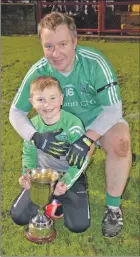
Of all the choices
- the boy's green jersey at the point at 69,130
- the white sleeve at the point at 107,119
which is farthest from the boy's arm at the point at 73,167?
the white sleeve at the point at 107,119

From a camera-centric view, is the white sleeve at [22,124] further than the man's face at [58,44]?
Yes

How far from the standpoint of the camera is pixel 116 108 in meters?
3.24

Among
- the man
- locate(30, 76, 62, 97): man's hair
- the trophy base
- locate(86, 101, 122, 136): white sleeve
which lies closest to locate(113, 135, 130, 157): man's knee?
the man

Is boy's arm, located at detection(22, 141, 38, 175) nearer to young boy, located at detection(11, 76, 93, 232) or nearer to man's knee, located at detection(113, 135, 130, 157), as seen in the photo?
young boy, located at detection(11, 76, 93, 232)

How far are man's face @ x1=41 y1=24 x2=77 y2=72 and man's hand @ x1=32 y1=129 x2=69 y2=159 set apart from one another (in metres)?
0.49

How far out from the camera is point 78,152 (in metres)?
3.04

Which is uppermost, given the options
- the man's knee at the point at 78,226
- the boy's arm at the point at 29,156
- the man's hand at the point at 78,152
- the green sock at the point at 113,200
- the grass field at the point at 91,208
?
the man's hand at the point at 78,152

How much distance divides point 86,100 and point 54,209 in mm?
854

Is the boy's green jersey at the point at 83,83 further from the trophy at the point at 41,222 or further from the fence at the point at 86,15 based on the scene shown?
the fence at the point at 86,15

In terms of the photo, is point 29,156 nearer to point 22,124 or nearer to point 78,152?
point 22,124

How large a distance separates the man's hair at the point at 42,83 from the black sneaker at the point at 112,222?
1.04 metres

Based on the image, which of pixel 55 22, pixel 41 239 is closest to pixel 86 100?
pixel 55 22

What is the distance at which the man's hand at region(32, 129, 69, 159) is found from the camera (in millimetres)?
3084

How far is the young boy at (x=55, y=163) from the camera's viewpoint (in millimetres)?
3008
